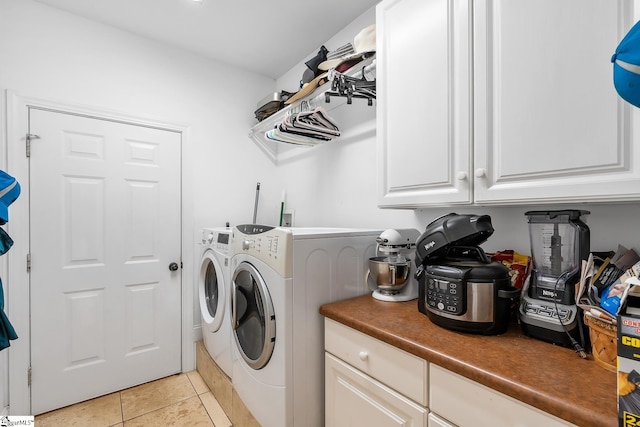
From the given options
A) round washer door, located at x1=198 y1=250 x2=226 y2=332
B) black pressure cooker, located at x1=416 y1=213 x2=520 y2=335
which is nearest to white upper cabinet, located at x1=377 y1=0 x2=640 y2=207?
black pressure cooker, located at x1=416 y1=213 x2=520 y2=335

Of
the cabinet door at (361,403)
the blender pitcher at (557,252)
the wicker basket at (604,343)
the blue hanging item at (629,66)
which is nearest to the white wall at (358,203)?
the blender pitcher at (557,252)

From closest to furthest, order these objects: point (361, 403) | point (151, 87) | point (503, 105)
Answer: point (503, 105) < point (361, 403) < point (151, 87)

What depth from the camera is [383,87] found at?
4.64ft

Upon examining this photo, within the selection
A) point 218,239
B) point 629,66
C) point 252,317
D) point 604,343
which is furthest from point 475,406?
point 218,239

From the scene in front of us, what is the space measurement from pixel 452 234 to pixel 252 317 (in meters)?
1.08

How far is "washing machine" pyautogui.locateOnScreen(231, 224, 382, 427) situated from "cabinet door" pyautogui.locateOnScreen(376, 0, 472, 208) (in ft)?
1.32

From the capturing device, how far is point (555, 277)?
40.3 inches

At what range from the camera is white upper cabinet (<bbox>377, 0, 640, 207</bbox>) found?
81 cm

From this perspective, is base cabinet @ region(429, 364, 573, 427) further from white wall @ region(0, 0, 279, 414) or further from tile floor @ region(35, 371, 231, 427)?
white wall @ region(0, 0, 279, 414)

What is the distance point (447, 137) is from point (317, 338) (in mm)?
1064

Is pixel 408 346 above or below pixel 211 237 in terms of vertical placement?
below

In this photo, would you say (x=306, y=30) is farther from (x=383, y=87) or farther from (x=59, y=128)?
(x=59, y=128)

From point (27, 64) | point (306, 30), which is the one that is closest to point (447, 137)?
point (306, 30)

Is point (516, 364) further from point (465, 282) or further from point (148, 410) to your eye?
point (148, 410)
